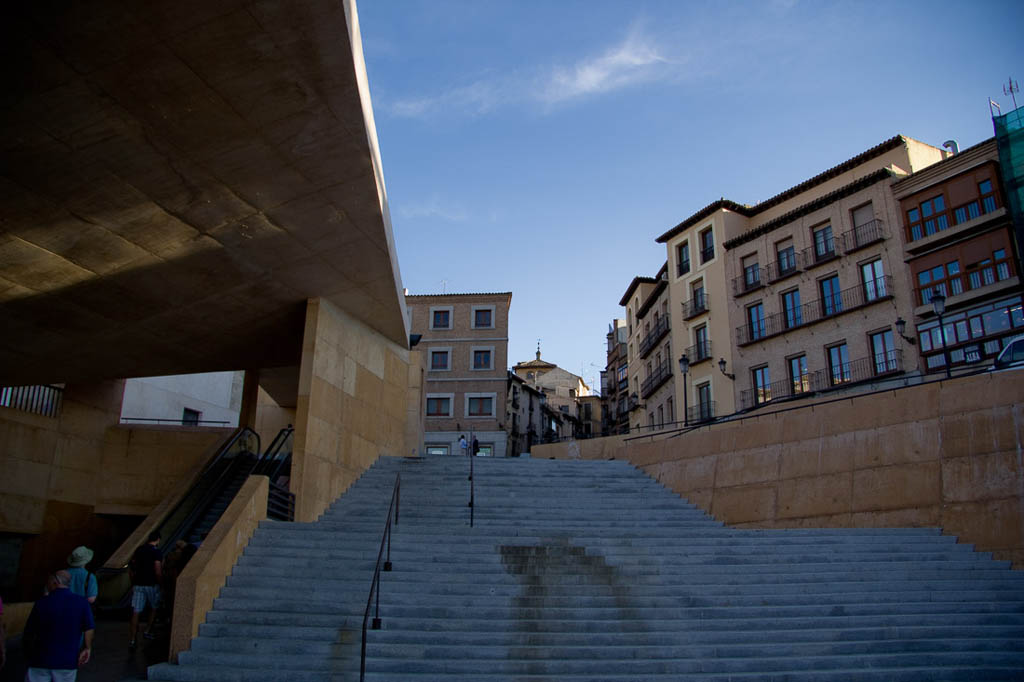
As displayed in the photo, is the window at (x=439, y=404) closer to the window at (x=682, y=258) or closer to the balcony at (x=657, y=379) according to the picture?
the balcony at (x=657, y=379)

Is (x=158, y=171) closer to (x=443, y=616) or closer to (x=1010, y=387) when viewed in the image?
(x=443, y=616)

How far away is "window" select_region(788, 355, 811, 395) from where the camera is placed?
86.5ft

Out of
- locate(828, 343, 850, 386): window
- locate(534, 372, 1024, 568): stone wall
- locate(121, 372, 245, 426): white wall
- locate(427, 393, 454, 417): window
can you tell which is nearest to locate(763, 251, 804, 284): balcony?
locate(828, 343, 850, 386): window

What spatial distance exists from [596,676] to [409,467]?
904 centimetres

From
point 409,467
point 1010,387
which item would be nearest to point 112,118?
point 409,467

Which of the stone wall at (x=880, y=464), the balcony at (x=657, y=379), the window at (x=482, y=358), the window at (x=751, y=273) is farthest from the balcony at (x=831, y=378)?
the window at (x=482, y=358)

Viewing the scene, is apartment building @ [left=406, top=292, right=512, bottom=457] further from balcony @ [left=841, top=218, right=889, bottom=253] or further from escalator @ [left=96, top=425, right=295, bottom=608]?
escalator @ [left=96, top=425, right=295, bottom=608]

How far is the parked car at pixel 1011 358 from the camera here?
39.4 ft

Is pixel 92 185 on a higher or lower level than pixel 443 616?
higher

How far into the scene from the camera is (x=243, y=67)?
24.8 feet

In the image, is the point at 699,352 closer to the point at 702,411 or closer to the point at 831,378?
the point at 702,411

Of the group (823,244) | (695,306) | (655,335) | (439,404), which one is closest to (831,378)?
(823,244)

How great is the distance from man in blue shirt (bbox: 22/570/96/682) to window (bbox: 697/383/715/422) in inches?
1061

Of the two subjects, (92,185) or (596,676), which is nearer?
(596,676)
